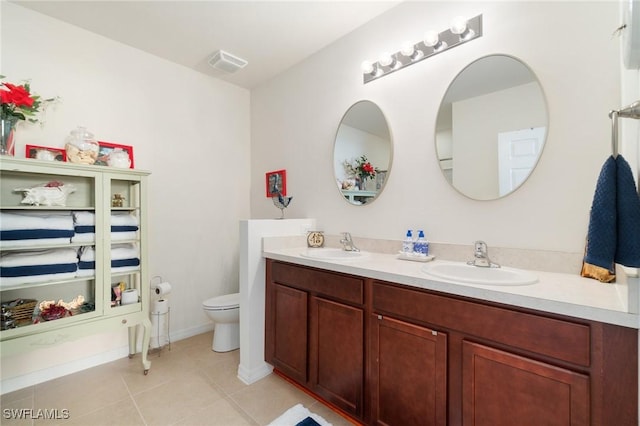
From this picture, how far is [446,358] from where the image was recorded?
1148 millimetres

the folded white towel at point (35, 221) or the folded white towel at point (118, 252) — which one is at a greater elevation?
the folded white towel at point (35, 221)

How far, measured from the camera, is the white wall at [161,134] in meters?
1.99

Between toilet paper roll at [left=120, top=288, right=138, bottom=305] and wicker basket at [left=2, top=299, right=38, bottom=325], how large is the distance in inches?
18.7

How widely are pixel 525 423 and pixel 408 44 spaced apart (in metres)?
2.04

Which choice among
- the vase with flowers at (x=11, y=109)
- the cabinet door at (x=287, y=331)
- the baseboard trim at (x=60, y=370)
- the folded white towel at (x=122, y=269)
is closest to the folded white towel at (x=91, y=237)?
the folded white towel at (x=122, y=269)

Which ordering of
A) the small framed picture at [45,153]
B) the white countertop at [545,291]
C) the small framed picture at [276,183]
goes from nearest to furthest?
the white countertop at [545,291]
the small framed picture at [45,153]
the small framed picture at [276,183]

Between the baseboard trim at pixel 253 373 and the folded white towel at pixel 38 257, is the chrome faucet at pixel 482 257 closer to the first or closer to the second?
the baseboard trim at pixel 253 373

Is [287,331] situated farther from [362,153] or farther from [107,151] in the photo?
[107,151]

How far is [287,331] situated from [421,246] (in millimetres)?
1050

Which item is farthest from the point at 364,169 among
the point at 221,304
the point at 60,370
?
the point at 60,370

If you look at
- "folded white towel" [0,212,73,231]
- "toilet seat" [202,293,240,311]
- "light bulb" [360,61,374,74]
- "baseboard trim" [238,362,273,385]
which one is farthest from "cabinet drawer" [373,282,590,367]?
"folded white towel" [0,212,73,231]

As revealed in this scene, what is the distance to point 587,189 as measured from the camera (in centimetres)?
126

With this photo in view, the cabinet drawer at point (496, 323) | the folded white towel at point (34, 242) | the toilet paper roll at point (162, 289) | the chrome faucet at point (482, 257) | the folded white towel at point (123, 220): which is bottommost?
the toilet paper roll at point (162, 289)

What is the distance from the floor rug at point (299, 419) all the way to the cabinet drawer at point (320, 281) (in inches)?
27.0
